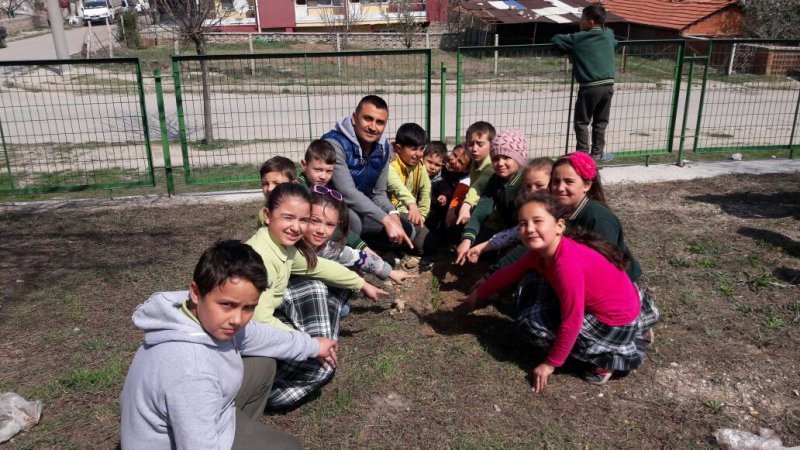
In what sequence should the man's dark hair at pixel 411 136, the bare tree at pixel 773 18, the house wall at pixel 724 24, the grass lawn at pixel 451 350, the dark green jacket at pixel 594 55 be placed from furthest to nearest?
the house wall at pixel 724 24
the bare tree at pixel 773 18
the dark green jacket at pixel 594 55
the man's dark hair at pixel 411 136
the grass lawn at pixel 451 350

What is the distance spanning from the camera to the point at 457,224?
500 centimetres

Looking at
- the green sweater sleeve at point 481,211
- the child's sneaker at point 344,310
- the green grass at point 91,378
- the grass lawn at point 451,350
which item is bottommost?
the grass lawn at point 451,350

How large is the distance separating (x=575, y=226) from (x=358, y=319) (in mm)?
1534

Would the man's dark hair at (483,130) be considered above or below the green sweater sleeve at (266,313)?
above

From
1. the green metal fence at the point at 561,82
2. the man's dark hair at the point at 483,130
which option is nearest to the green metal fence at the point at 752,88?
the green metal fence at the point at 561,82

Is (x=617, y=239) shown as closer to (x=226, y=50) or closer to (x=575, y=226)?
(x=575, y=226)

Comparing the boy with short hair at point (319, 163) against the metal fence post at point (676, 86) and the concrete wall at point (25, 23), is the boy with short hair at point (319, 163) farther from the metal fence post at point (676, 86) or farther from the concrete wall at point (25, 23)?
the concrete wall at point (25, 23)

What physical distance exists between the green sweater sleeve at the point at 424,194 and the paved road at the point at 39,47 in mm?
20972

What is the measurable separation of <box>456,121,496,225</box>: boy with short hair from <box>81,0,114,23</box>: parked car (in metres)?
36.9

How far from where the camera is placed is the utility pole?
14703 mm

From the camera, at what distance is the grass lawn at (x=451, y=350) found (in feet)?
10.0

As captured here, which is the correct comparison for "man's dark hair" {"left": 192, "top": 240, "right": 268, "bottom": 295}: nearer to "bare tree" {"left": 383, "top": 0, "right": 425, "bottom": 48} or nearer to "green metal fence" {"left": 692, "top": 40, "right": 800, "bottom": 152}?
"green metal fence" {"left": 692, "top": 40, "right": 800, "bottom": 152}

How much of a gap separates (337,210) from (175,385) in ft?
5.55

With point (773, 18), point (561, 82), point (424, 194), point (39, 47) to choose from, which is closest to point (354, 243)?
point (424, 194)
